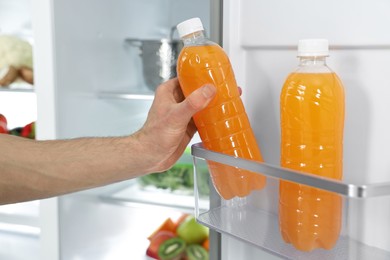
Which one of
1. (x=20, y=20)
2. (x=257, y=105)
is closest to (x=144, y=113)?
(x=20, y=20)

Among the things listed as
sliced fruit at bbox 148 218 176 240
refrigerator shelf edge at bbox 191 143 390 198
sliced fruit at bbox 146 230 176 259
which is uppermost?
refrigerator shelf edge at bbox 191 143 390 198

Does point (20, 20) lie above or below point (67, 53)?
above

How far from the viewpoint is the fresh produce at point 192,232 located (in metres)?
1.74

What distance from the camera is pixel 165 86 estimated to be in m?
1.01

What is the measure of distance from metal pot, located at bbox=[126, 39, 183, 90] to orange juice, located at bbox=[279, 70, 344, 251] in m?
0.88

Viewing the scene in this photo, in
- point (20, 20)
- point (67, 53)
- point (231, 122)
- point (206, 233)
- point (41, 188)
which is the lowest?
point (206, 233)

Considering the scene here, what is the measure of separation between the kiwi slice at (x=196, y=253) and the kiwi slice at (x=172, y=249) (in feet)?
0.07

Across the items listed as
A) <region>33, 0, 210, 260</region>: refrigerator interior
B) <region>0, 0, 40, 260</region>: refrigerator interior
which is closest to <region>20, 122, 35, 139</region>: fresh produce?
<region>0, 0, 40, 260</region>: refrigerator interior

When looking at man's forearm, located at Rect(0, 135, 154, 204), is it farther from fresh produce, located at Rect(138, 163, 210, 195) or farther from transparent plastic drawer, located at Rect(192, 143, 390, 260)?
fresh produce, located at Rect(138, 163, 210, 195)

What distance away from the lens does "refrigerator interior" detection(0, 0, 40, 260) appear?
1.90 metres

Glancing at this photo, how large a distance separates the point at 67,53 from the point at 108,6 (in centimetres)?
26

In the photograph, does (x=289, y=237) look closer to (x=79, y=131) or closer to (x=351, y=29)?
(x=351, y=29)

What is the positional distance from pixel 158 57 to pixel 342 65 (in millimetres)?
893

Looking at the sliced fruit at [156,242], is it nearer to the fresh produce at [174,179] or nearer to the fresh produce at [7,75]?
the fresh produce at [174,179]
